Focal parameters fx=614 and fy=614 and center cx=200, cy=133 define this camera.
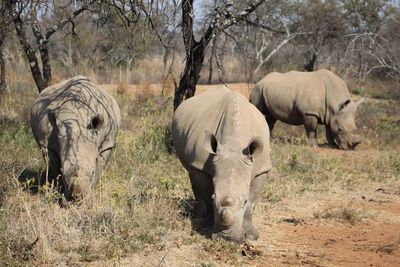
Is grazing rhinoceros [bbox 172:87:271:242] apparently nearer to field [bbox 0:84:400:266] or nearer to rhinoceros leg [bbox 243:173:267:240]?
rhinoceros leg [bbox 243:173:267:240]

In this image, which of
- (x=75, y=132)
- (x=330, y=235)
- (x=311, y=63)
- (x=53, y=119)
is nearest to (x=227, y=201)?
(x=330, y=235)

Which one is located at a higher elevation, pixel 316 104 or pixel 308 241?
pixel 316 104

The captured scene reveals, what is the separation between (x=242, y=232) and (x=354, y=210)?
2.06m

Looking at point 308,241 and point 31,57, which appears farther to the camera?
point 31,57

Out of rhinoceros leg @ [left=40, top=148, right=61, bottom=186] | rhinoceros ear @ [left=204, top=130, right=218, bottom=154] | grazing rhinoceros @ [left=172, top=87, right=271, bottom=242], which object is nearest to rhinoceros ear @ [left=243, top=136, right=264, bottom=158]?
grazing rhinoceros @ [left=172, top=87, right=271, bottom=242]

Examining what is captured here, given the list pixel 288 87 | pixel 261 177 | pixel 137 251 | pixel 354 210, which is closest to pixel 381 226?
pixel 354 210

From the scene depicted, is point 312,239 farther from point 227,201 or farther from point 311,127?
point 311,127

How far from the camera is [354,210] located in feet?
24.9

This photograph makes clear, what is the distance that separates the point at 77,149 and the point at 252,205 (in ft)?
6.77

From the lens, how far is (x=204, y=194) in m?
6.53

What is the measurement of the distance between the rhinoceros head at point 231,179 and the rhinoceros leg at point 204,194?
1.05 ft

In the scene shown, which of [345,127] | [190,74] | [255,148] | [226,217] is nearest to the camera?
[226,217]

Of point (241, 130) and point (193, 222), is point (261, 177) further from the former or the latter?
point (193, 222)

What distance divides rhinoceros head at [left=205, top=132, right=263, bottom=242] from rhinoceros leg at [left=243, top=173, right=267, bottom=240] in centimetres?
28
